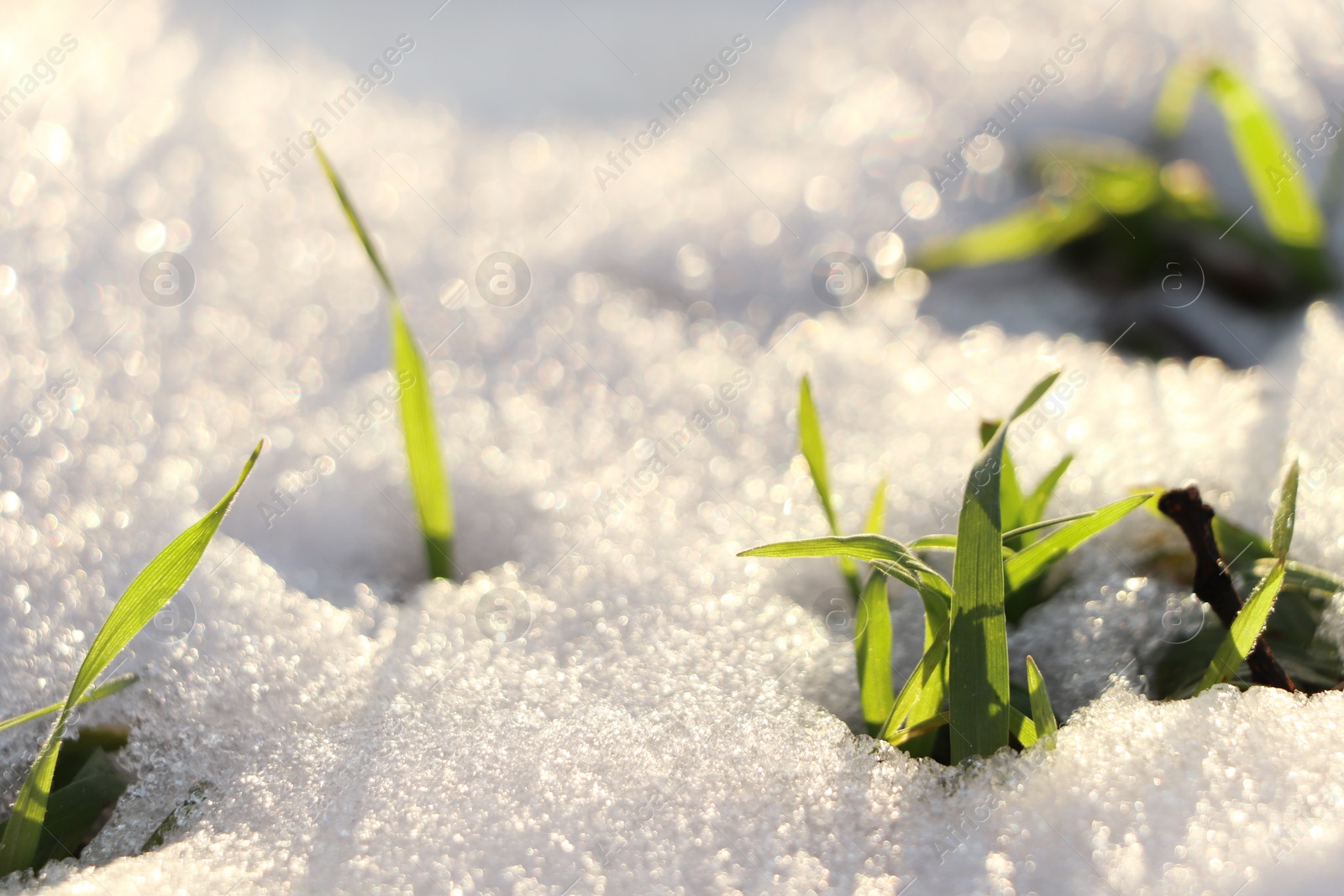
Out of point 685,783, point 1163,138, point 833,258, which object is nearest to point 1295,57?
point 1163,138

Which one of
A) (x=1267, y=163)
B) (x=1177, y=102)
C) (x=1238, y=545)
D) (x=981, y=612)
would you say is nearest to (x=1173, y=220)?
(x=1267, y=163)

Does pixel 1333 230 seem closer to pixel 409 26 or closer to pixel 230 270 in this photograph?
pixel 230 270

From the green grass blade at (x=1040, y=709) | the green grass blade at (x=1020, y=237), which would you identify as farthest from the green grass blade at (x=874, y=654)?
the green grass blade at (x=1020, y=237)

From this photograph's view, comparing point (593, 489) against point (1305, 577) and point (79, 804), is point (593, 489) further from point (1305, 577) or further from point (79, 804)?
point (1305, 577)

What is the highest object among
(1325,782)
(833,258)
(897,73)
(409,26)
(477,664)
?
(409,26)

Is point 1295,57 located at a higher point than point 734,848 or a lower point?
higher

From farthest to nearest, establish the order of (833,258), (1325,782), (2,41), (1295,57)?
(2,41) → (1295,57) → (833,258) → (1325,782)

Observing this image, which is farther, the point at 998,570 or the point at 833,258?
the point at 833,258

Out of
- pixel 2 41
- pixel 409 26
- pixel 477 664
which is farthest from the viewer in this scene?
pixel 409 26
